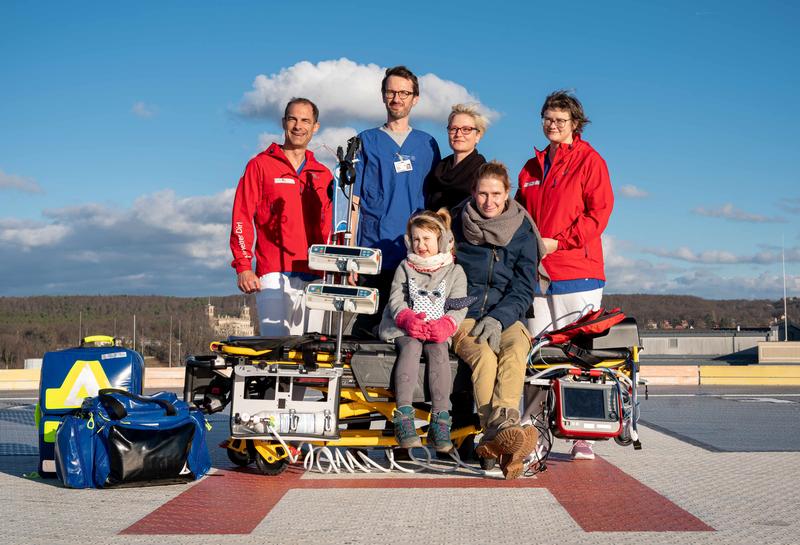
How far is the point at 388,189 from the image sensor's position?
6.06m

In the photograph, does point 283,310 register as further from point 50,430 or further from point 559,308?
point 559,308

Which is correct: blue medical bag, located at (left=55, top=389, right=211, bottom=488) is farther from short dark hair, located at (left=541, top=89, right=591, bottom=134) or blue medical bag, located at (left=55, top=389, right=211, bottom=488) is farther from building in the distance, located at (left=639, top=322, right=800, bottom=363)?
building in the distance, located at (left=639, top=322, right=800, bottom=363)

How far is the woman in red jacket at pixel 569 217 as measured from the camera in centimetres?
578

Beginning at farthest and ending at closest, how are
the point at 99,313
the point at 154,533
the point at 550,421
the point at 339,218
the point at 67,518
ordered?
the point at 99,313, the point at 339,218, the point at 550,421, the point at 67,518, the point at 154,533

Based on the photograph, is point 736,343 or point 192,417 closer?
point 192,417

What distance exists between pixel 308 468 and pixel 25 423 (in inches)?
180

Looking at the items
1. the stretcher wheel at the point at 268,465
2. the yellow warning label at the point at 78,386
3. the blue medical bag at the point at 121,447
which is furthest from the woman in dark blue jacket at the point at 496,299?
the yellow warning label at the point at 78,386

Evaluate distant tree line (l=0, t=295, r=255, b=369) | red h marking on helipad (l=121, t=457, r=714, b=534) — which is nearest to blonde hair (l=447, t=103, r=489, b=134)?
red h marking on helipad (l=121, t=457, r=714, b=534)

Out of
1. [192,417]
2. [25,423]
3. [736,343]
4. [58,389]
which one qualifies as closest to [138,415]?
[192,417]

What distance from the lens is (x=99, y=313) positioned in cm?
8069

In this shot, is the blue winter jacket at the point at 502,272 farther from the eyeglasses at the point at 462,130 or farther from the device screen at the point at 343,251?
the eyeglasses at the point at 462,130

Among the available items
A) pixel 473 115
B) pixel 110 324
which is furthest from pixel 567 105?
pixel 110 324

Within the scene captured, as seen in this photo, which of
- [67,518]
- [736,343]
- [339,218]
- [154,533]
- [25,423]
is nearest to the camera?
[154,533]

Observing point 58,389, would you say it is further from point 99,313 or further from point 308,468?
point 99,313
